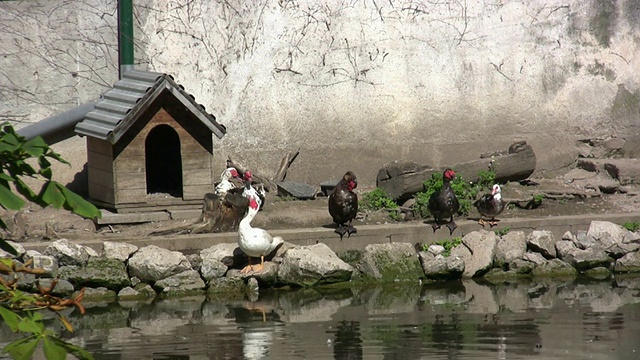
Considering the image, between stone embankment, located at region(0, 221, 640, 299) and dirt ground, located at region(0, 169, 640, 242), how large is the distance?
77 cm

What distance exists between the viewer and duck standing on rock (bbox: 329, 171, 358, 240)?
39.5 ft

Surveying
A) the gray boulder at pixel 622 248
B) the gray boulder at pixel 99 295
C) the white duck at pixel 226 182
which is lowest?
the gray boulder at pixel 99 295

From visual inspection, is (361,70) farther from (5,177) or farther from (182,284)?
(5,177)

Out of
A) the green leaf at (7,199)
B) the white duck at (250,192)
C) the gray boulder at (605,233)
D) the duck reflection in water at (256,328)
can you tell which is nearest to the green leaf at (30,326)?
the green leaf at (7,199)

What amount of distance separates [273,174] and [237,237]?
8.61 feet

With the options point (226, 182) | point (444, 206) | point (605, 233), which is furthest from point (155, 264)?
point (605, 233)

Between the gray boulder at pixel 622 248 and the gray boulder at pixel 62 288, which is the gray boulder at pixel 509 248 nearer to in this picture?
the gray boulder at pixel 622 248

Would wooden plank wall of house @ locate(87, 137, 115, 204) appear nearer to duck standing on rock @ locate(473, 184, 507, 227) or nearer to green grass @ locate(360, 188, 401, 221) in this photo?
green grass @ locate(360, 188, 401, 221)

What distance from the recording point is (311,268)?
11.4 meters

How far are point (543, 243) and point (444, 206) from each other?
1193mm

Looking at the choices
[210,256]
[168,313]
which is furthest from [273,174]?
[168,313]

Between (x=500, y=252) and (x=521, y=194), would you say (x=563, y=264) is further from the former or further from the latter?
(x=521, y=194)

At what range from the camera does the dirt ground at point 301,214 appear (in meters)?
12.2

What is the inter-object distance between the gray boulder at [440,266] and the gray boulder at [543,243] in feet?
2.93
